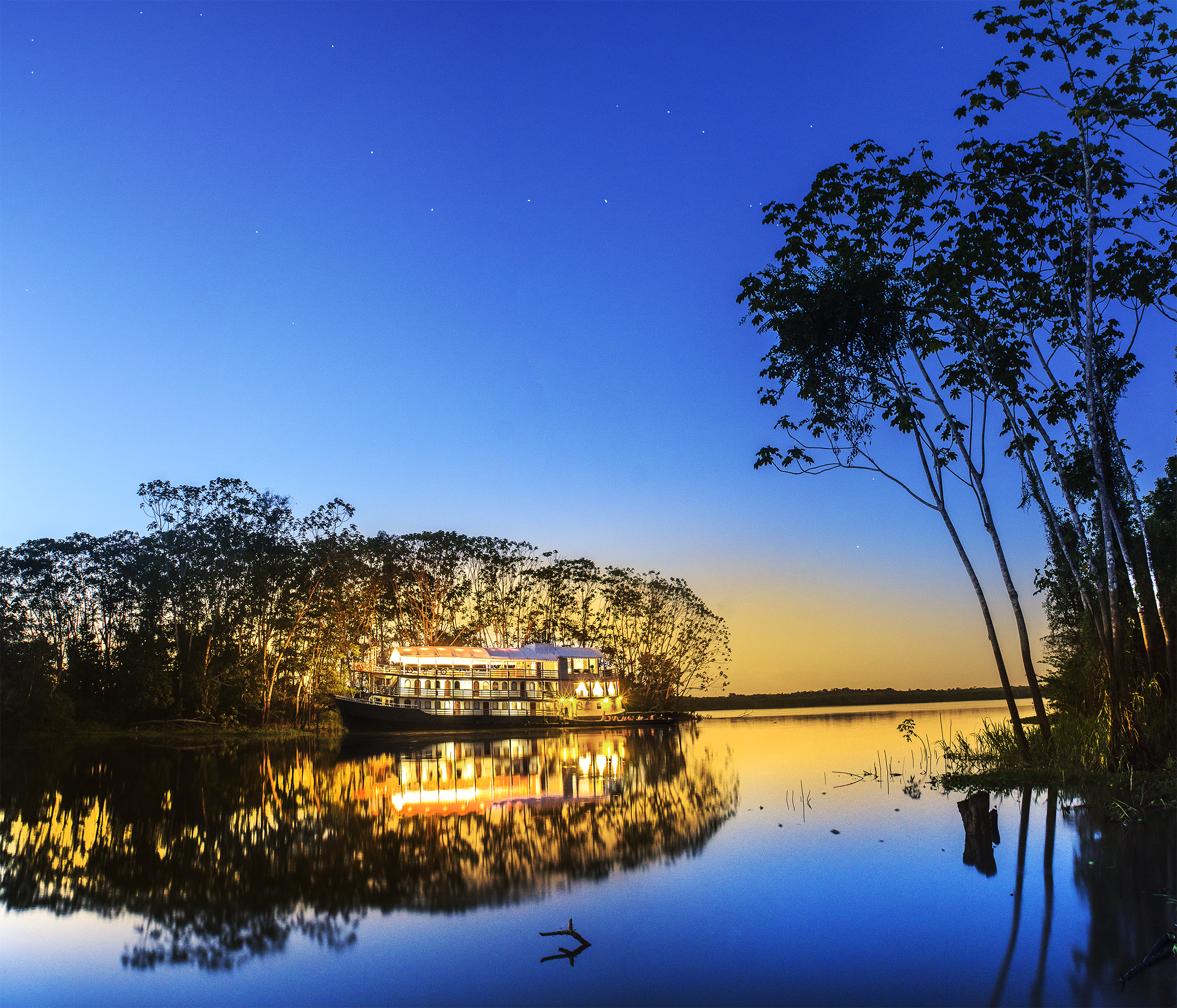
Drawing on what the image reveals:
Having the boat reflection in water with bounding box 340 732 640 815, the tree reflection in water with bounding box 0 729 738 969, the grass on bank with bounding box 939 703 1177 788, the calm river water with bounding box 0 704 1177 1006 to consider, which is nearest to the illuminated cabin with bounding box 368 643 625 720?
the boat reflection in water with bounding box 340 732 640 815

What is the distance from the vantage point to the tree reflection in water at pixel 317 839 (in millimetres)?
8812

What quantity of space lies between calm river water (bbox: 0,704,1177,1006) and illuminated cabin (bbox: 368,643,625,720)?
95.2ft

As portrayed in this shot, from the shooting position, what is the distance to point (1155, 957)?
19.2 ft

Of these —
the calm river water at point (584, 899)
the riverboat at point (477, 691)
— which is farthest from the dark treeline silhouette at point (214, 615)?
the calm river water at point (584, 899)

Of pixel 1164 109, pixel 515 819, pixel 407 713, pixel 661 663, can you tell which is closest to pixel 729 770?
pixel 515 819

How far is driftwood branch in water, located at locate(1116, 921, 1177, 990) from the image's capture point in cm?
572

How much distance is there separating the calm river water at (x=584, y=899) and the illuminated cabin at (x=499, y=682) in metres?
29.0

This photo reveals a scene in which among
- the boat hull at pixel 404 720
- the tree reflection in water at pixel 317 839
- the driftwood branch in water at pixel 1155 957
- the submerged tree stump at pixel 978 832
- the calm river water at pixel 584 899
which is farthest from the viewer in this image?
A: the boat hull at pixel 404 720

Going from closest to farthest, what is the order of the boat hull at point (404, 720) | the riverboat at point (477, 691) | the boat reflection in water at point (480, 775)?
the boat reflection in water at point (480, 775), the boat hull at point (404, 720), the riverboat at point (477, 691)

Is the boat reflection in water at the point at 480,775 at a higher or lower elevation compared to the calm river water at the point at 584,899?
lower

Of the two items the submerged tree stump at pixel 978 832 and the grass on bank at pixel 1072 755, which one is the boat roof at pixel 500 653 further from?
the submerged tree stump at pixel 978 832

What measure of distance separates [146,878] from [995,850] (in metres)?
10.1

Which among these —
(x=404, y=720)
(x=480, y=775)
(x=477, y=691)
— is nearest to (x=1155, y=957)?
(x=480, y=775)

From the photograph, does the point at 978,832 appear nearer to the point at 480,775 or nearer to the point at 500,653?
the point at 480,775
